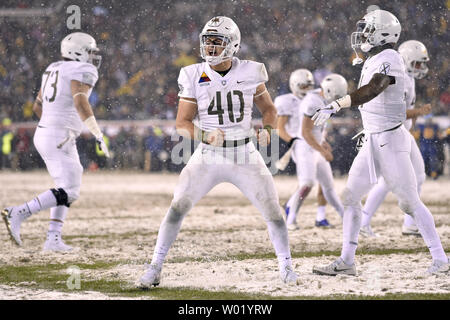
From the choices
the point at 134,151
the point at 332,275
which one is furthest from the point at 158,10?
the point at 332,275

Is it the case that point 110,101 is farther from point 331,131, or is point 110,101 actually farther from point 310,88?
point 310,88

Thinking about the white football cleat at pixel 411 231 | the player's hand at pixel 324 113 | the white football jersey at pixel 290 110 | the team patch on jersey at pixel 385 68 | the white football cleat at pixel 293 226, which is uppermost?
the team patch on jersey at pixel 385 68

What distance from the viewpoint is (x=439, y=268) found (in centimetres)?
587

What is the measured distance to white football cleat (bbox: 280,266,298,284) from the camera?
5516mm

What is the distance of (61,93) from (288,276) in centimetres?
346

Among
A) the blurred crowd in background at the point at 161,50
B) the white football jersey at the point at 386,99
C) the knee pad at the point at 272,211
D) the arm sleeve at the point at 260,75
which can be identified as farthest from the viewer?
the blurred crowd in background at the point at 161,50

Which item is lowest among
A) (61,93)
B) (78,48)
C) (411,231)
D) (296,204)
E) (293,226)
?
(293,226)

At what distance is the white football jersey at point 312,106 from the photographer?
902cm

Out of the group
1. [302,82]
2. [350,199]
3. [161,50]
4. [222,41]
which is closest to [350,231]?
[350,199]

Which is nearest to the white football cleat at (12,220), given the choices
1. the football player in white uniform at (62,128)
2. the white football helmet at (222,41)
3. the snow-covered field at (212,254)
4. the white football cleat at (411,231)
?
the football player in white uniform at (62,128)

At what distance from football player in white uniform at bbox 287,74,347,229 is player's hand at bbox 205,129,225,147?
3.77 meters

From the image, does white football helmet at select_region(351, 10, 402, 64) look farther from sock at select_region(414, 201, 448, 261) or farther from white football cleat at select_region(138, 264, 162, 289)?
white football cleat at select_region(138, 264, 162, 289)

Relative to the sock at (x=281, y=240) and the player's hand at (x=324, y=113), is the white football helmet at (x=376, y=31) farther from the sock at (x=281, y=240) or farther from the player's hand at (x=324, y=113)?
the sock at (x=281, y=240)

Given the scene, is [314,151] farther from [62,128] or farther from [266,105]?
[266,105]
